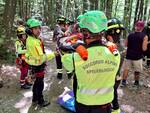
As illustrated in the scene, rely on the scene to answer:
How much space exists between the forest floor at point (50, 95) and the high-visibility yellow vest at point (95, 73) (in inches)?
140

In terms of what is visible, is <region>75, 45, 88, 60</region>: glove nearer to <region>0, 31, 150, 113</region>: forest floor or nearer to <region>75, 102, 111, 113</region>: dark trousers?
<region>75, 102, 111, 113</region>: dark trousers

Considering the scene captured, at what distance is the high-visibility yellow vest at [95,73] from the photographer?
12.3 ft

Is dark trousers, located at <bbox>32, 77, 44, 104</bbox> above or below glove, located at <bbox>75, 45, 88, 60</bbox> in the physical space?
below

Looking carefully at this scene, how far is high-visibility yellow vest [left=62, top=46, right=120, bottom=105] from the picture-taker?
3750 mm

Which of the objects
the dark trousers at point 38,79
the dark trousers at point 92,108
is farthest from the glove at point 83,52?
the dark trousers at point 38,79

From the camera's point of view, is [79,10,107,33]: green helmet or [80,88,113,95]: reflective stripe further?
[80,88,113,95]: reflective stripe

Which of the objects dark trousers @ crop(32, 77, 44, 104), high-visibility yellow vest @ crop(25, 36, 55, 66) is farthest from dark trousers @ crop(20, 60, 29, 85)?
high-visibility yellow vest @ crop(25, 36, 55, 66)

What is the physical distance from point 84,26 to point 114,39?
188 centimetres

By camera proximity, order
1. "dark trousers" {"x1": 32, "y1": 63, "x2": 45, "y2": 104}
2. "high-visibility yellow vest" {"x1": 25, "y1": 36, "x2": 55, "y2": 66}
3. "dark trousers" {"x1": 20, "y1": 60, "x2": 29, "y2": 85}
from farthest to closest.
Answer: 1. "dark trousers" {"x1": 20, "y1": 60, "x2": 29, "y2": 85}
2. "dark trousers" {"x1": 32, "y1": 63, "x2": 45, "y2": 104}
3. "high-visibility yellow vest" {"x1": 25, "y1": 36, "x2": 55, "y2": 66}

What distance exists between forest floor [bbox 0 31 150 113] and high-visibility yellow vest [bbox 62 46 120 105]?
357 centimetres

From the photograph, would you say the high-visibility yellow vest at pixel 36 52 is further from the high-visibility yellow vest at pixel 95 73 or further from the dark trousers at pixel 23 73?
the high-visibility yellow vest at pixel 95 73

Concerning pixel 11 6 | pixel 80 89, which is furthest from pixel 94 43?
pixel 11 6

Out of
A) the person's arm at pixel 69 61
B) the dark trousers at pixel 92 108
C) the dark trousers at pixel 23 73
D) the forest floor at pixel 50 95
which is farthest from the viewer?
the dark trousers at pixel 23 73

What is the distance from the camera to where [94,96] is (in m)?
3.89
